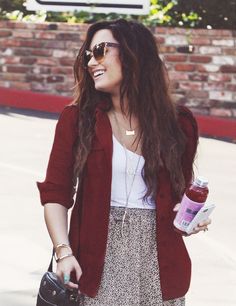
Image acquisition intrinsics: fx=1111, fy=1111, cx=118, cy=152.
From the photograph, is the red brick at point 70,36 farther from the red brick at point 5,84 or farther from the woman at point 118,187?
the woman at point 118,187

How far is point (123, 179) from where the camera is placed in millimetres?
3732

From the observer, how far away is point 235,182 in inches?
460

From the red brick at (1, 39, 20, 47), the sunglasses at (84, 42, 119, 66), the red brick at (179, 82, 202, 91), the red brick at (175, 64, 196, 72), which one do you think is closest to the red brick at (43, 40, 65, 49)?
the red brick at (1, 39, 20, 47)

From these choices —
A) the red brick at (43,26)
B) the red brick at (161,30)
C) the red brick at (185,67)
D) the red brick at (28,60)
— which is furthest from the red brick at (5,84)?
the red brick at (185,67)

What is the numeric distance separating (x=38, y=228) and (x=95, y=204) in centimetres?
521

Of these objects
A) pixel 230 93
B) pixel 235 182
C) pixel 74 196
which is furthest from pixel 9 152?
pixel 74 196

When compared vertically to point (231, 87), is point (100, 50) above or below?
above

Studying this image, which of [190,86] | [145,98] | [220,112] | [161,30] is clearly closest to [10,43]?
[161,30]

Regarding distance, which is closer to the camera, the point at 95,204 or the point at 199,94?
the point at 95,204

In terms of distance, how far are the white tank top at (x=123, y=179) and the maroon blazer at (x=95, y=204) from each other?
0.11ft

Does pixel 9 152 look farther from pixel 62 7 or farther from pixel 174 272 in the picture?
pixel 174 272

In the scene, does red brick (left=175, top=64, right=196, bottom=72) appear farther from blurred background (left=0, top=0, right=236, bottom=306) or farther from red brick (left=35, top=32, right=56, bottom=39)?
red brick (left=35, top=32, right=56, bottom=39)

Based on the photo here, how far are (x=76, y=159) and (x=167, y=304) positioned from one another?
1.89ft

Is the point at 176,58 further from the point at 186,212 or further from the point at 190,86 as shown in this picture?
the point at 186,212
